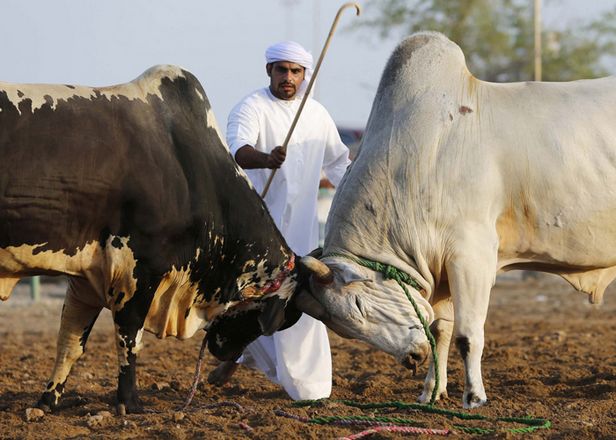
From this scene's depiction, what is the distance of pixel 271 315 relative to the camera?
548cm

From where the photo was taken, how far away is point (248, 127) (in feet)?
20.2

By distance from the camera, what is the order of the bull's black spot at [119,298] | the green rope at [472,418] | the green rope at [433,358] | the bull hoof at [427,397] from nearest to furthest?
the green rope at [472,418], the green rope at [433,358], the bull's black spot at [119,298], the bull hoof at [427,397]

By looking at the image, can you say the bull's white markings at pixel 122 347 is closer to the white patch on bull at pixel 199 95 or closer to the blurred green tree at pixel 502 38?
the white patch on bull at pixel 199 95

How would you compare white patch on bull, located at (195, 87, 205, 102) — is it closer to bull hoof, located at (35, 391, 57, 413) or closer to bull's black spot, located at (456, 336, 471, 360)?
bull hoof, located at (35, 391, 57, 413)

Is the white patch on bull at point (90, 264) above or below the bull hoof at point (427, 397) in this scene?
above

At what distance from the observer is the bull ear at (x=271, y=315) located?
18.0 ft

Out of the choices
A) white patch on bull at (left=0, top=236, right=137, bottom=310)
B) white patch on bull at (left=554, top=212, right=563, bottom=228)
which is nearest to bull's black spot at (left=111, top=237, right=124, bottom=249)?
white patch on bull at (left=0, top=236, right=137, bottom=310)

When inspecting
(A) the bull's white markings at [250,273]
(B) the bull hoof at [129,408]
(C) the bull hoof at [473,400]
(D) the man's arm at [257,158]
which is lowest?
(B) the bull hoof at [129,408]

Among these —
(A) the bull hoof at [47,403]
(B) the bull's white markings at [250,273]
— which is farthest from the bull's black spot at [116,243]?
(A) the bull hoof at [47,403]

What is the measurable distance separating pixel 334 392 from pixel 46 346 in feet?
10.2

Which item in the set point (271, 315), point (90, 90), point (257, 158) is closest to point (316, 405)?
point (271, 315)

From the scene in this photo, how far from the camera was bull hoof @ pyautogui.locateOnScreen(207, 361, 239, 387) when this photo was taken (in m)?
6.28

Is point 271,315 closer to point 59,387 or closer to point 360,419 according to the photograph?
point 360,419

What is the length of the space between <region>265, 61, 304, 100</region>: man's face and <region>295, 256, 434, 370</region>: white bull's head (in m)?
1.24
